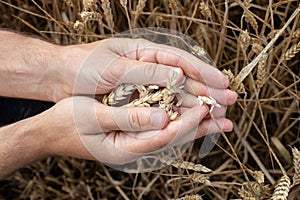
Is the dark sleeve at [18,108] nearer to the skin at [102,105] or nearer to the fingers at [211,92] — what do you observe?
the skin at [102,105]

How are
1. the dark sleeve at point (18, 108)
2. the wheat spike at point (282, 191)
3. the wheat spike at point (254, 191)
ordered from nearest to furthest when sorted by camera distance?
1. the wheat spike at point (282, 191)
2. the wheat spike at point (254, 191)
3. the dark sleeve at point (18, 108)

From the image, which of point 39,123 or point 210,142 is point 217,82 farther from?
point 39,123

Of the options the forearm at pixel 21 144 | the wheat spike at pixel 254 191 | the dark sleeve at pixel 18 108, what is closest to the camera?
the wheat spike at pixel 254 191

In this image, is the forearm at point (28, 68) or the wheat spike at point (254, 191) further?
the forearm at point (28, 68)

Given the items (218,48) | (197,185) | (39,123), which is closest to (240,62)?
(218,48)

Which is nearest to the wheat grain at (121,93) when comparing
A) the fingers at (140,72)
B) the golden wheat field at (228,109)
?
the fingers at (140,72)

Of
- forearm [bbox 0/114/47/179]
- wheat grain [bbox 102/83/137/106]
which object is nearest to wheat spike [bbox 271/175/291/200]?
wheat grain [bbox 102/83/137/106]
